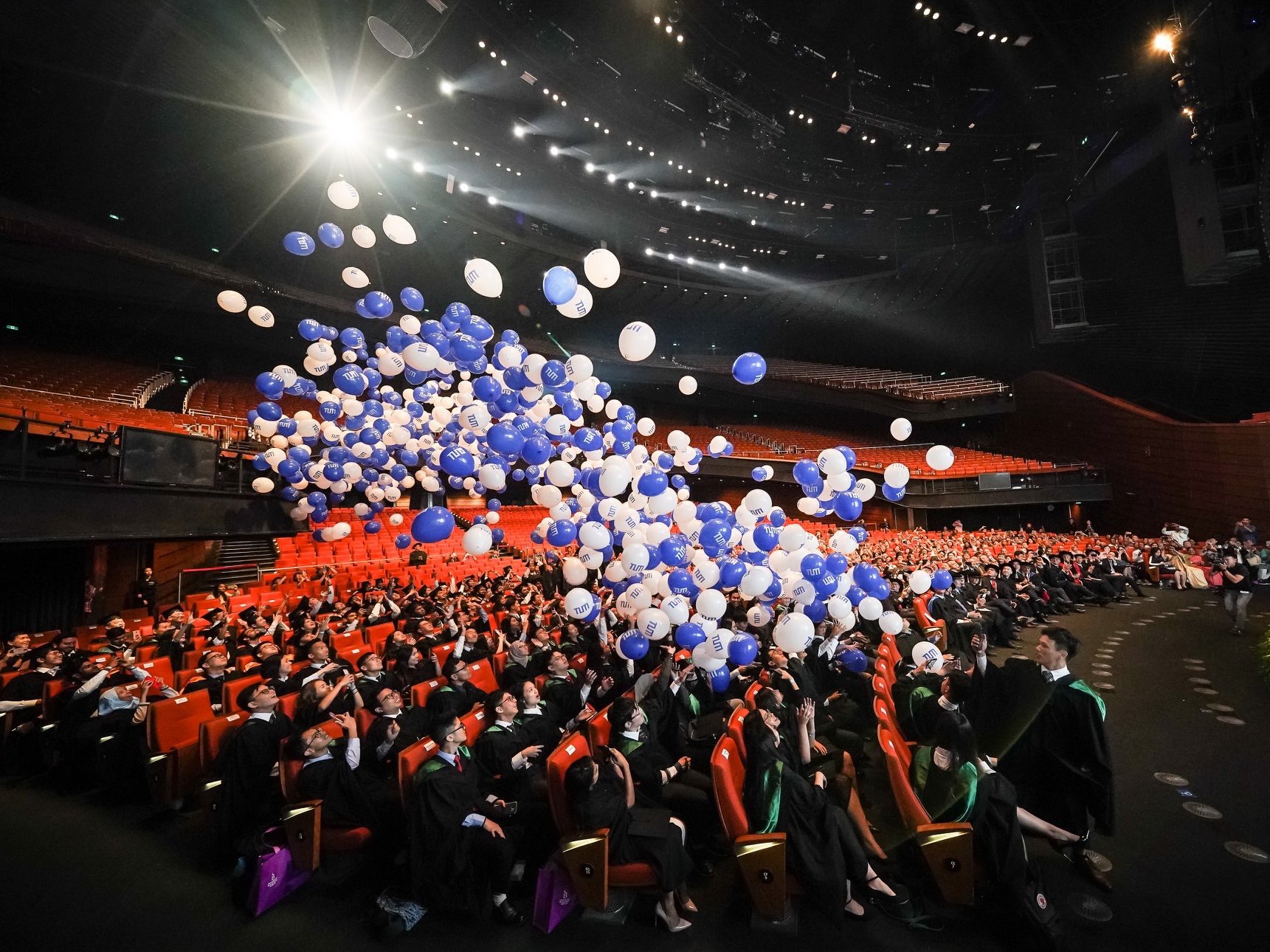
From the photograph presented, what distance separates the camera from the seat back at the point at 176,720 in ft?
12.2

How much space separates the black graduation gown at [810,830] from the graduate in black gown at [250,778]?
2.77 meters

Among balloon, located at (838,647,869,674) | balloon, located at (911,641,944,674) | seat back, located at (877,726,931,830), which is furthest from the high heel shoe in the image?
balloon, located at (838,647,869,674)

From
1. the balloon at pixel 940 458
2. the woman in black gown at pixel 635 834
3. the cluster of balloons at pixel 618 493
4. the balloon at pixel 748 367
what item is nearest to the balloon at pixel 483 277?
the cluster of balloons at pixel 618 493

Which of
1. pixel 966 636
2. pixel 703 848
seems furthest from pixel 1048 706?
pixel 966 636

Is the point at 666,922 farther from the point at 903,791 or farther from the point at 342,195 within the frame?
the point at 342,195

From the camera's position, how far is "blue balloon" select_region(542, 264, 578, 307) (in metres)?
4.11

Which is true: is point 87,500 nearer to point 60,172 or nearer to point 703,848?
point 703,848

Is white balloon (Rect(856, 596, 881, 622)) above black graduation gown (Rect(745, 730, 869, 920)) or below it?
above

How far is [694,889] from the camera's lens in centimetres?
286

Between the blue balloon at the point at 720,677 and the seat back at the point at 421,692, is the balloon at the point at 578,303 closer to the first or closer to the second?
the blue balloon at the point at 720,677

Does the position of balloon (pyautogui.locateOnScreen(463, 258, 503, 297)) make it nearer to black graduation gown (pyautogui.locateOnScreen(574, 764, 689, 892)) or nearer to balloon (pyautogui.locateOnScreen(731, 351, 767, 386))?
balloon (pyautogui.locateOnScreen(731, 351, 767, 386))

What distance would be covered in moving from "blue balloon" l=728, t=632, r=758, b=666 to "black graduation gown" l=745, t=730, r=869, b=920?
62.5 inches

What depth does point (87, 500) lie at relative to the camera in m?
6.08

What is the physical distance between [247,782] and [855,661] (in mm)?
4705
